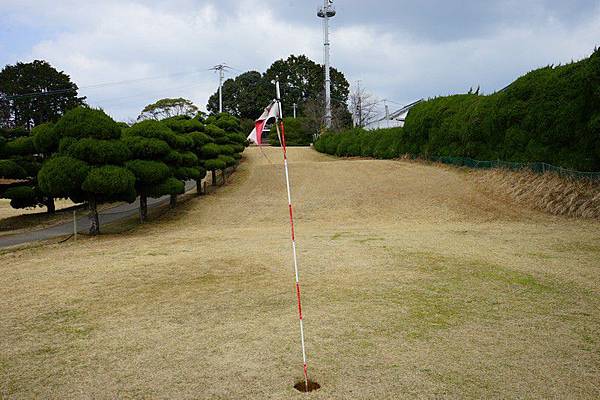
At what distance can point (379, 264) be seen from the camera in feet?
29.3

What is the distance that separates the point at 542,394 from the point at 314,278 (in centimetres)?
447

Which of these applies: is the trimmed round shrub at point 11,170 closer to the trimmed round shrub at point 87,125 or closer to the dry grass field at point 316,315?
the trimmed round shrub at point 87,125

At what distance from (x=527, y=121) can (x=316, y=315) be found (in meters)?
13.8

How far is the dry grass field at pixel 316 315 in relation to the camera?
421cm

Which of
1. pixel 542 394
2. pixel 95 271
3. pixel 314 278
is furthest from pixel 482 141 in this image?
pixel 542 394

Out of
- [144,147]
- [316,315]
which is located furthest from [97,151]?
[316,315]

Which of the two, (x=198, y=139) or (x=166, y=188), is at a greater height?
(x=198, y=139)

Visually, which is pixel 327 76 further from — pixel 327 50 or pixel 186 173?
pixel 186 173

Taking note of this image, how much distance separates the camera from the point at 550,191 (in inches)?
585

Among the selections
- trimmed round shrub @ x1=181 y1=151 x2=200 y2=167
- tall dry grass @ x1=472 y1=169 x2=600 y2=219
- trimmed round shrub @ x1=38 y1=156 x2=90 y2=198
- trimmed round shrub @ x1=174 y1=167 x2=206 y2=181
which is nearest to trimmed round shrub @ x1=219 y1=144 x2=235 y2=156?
trimmed round shrub @ x1=174 y1=167 x2=206 y2=181

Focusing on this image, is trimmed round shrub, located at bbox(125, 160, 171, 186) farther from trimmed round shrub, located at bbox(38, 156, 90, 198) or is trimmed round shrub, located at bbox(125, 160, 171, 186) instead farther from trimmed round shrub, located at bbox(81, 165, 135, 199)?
trimmed round shrub, located at bbox(38, 156, 90, 198)

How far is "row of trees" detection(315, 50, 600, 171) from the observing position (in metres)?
14.0

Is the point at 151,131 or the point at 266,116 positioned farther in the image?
the point at 151,131

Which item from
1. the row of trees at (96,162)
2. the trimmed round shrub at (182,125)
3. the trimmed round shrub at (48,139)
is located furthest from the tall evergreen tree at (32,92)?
the trimmed round shrub at (48,139)
